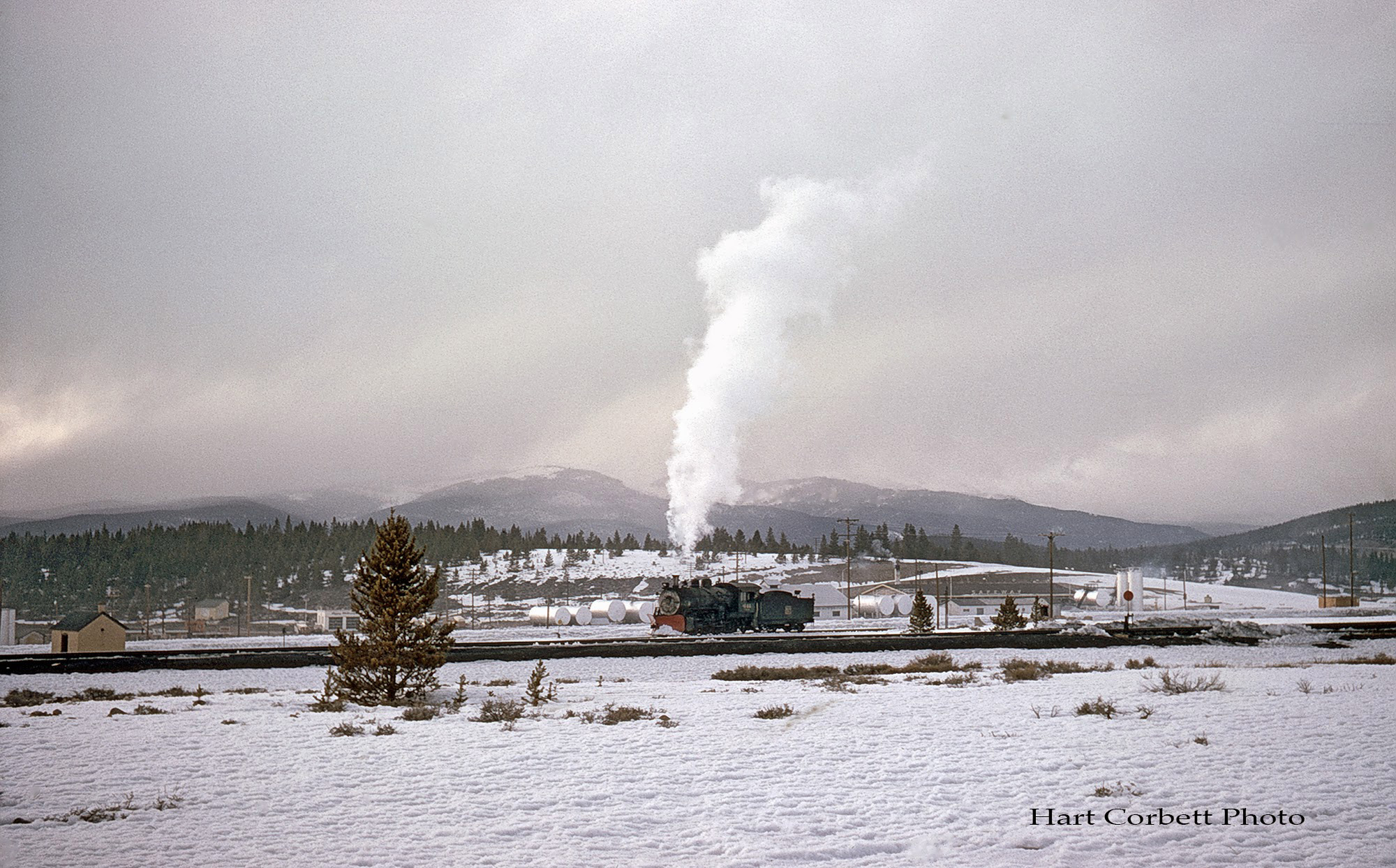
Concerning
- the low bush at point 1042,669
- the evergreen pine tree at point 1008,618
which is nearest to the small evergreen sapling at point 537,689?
the low bush at point 1042,669

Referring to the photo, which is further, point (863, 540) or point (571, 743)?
point (863, 540)

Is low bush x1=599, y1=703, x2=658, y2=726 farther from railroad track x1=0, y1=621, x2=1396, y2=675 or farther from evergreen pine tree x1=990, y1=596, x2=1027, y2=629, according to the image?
evergreen pine tree x1=990, y1=596, x2=1027, y2=629

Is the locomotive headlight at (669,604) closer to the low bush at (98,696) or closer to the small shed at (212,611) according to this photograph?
the low bush at (98,696)

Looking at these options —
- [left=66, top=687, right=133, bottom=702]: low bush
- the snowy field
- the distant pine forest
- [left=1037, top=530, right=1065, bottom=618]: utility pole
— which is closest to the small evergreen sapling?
the snowy field

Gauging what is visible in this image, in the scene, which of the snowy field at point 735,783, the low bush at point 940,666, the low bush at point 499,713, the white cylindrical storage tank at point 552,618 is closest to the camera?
the snowy field at point 735,783

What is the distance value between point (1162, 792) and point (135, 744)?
47.2 feet

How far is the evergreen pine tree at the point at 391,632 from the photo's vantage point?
793 inches

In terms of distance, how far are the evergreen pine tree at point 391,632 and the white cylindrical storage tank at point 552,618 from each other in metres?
55.6

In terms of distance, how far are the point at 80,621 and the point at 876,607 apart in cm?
6291

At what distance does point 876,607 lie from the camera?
8575 centimetres

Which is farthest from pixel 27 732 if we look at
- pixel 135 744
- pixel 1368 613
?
pixel 1368 613

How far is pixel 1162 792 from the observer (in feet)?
33.1

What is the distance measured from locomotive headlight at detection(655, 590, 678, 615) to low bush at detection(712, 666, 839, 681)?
26.8m

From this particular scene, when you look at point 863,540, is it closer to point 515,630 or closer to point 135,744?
point 515,630
